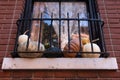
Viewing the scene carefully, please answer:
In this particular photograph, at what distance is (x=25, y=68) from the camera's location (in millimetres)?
2918

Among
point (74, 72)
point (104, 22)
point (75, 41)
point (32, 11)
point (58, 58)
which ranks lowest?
point (74, 72)

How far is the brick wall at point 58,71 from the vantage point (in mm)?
2928

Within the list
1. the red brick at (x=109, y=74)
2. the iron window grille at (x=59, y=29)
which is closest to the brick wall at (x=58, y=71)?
the red brick at (x=109, y=74)

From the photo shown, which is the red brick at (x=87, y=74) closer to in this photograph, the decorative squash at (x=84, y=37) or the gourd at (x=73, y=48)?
the gourd at (x=73, y=48)

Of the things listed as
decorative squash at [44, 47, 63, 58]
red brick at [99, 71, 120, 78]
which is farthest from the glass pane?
red brick at [99, 71, 120, 78]

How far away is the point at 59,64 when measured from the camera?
2943 mm

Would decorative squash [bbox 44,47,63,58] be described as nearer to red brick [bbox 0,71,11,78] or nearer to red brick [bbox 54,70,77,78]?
red brick [bbox 54,70,77,78]

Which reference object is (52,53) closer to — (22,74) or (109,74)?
(22,74)

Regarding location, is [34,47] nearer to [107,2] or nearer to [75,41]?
[75,41]

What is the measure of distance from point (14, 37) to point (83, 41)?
39.2 inches

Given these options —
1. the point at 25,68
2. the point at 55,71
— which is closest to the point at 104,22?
the point at 55,71

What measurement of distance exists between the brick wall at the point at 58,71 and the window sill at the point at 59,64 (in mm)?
63

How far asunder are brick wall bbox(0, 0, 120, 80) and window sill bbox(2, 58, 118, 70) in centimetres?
6

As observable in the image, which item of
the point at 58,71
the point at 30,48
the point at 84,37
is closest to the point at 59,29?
the point at 84,37
